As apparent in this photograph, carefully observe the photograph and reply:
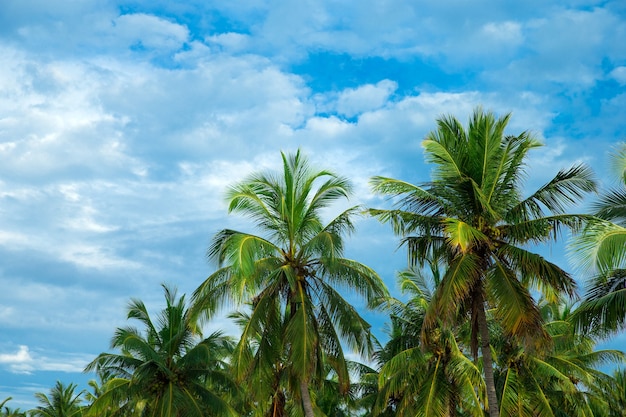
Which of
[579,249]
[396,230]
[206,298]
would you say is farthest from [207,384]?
[579,249]

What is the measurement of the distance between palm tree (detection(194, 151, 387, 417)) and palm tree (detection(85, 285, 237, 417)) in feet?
Result: 19.1

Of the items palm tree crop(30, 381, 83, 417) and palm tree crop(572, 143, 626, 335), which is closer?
palm tree crop(572, 143, 626, 335)

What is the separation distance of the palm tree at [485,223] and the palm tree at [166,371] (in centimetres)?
1167

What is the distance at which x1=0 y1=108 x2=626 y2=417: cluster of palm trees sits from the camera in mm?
19562

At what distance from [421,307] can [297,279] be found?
8.07 metres

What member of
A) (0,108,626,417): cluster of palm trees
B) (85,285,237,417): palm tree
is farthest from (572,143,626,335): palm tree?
(85,285,237,417): palm tree

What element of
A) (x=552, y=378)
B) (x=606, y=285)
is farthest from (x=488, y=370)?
(x=552, y=378)

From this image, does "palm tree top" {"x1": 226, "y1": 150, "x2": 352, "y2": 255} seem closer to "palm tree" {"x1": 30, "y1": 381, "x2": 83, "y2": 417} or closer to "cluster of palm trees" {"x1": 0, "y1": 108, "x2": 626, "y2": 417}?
"cluster of palm trees" {"x1": 0, "y1": 108, "x2": 626, "y2": 417}

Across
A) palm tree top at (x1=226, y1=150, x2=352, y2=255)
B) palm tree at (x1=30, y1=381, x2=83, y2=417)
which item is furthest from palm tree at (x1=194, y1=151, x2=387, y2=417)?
palm tree at (x1=30, y1=381, x2=83, y2=417)

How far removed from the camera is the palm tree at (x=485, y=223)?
19422 mm

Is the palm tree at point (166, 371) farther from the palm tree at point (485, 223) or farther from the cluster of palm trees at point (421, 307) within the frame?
the palm tree at point (485, 223)

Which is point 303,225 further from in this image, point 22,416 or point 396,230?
point 22,416

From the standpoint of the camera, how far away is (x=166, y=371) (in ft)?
95.4

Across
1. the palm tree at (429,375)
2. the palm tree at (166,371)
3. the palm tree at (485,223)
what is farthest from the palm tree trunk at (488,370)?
the palm tree at (166,371)
